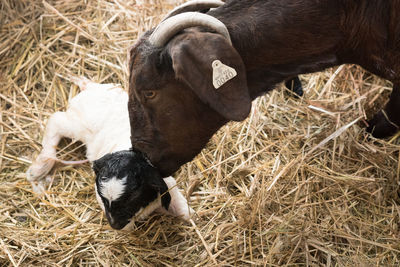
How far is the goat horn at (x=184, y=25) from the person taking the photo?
2838mm

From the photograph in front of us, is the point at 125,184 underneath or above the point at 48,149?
above

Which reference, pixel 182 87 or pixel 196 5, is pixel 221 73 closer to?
pixel 182 87

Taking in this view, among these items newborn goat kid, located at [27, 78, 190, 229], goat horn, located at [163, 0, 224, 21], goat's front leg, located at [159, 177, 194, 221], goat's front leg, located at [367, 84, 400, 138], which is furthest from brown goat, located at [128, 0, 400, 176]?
goat's front leg, located at [367, 84, 400, 138]

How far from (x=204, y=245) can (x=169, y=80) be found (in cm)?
141

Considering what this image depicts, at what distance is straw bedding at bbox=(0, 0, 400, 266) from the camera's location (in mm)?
3742

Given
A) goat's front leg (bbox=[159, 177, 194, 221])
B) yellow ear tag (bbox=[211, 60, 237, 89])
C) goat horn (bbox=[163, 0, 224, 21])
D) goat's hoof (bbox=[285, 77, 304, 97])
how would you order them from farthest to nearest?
1. goat's hoof (bbox=[285, 77, 304, 97])
2. goat's front leg (bbox=[159, 177, 194, 221])
3. goat horn (bbox=[163, 0, 224, 21])
4. yellow ear tag (bbox=[211, 60, 237, 89])

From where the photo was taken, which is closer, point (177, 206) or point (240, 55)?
point (240, 55)

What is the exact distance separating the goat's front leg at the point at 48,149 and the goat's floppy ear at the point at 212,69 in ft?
6.59

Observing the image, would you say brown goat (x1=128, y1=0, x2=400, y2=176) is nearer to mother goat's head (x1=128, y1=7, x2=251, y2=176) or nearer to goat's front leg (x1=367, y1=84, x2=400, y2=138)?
mother goat's head (x1=128, y1=7, x2=251, y2=176)

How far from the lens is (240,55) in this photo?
10.1 ft

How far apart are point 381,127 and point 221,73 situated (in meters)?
2.34

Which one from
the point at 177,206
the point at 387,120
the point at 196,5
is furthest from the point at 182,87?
the point at 387,120

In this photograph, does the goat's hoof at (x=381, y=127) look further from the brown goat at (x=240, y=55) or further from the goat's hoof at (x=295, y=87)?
the brown goat at (x=240, y=55)

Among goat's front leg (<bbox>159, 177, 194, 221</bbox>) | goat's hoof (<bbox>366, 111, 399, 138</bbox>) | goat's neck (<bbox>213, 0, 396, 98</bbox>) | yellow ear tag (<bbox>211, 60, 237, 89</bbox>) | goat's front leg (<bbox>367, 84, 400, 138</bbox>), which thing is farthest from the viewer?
goat's hoof (<bbox>366, 111, 399, 138</bbox>)
